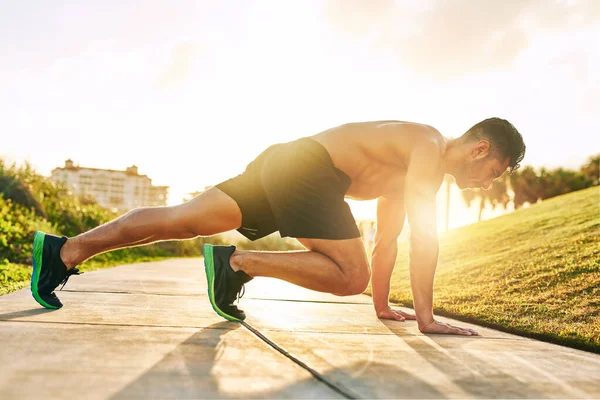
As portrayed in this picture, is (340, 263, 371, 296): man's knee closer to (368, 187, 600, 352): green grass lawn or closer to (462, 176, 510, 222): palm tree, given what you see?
(368, 187, 600, 352): green grass lawn

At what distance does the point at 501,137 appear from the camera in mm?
3014

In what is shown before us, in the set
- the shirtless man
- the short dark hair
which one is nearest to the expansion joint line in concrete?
the shirtless man

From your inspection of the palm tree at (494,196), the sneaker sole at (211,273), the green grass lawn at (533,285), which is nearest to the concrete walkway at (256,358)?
the sneaker sole at (211,273)

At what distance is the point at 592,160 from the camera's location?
133ft

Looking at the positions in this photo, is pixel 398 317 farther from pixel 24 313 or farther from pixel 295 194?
pixel 24 313

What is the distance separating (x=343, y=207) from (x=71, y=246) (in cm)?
156

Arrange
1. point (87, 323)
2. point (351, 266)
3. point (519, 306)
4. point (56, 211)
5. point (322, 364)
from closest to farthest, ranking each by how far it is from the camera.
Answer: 1. point (322, 364)
2. point (87, 323)
3. point (351, 266)
4. point (519, 306)
5. point (56, 211)

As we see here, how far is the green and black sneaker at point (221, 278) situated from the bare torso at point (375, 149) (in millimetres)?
811

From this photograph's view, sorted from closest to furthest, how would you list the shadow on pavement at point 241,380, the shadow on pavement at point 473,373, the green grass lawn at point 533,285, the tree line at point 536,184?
the shadow on pavement at point 241,380 → the shadow on pavement at point 473,373 → the green grass lawn at point 533,285 → the tree line at point 536,184

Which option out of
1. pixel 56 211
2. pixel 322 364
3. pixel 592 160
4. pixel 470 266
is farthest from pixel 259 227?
pixel 592 160

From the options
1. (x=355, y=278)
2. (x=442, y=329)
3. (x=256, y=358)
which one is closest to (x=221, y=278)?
(x=355, y=278)

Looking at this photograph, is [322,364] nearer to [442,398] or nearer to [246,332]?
[442,398]

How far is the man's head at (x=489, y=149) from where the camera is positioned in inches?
119

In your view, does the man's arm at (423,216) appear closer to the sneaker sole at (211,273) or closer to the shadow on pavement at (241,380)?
the shadow on pavement at (241,380)
